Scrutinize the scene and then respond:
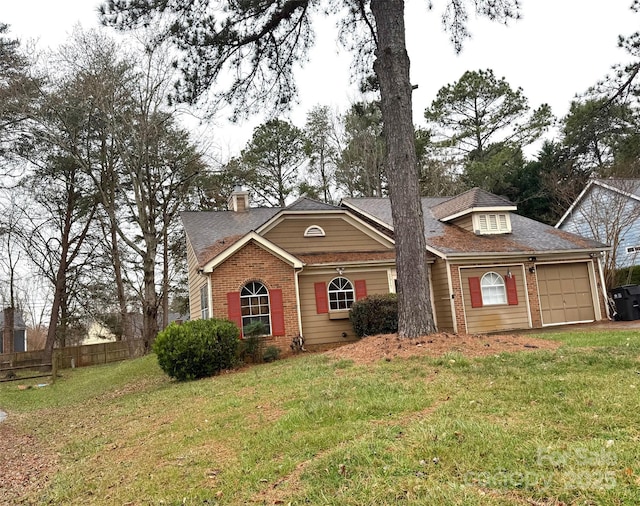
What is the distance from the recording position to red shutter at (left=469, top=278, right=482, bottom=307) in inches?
571

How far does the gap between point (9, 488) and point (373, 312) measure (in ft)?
31.5

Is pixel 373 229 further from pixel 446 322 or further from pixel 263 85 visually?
pixel 263 85

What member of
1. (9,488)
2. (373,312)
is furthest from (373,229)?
(9,488)

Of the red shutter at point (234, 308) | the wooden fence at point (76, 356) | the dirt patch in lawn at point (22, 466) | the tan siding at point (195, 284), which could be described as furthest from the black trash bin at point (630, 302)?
the wooden fence at point (76, 356)

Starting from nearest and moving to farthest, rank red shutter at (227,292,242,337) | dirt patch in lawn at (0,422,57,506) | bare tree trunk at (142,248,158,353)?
dirt patch in lawn at (0,422,57,506) → red shutter at (227,292,242,337) → bare tree trunk at (142,248,158,353)

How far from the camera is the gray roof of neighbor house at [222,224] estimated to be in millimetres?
14289

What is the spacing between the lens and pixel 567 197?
2283cm

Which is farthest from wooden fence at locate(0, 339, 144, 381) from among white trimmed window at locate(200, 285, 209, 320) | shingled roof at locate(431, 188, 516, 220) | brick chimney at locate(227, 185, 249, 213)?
shingled roof at locate(431, 188, 516, 220)

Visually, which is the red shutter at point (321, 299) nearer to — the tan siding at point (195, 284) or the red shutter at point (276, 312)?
the red shutter at point (276, 312)

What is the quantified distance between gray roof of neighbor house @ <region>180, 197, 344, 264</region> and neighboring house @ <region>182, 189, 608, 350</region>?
4 centimetres

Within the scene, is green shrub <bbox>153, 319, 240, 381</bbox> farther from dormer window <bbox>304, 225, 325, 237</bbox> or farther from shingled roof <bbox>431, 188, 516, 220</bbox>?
shingled roof <bbox>431, 188, 516, 220</bbox>

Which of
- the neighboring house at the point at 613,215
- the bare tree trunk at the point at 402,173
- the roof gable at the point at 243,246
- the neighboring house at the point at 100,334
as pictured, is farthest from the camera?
the neighboring house at the point at 100,334

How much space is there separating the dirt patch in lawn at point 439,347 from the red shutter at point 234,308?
450 centimetres

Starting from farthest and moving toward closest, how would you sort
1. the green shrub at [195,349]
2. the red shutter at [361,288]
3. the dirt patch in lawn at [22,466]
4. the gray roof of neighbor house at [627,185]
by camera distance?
1. the gray roof of neighbor house at [627,185]
2. the red shutter at [361,288]
3. the green shrub at [195,349]
4. the dirt patch in lawn at [22,466]
